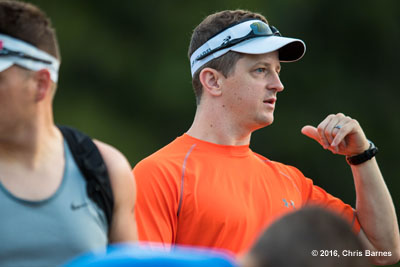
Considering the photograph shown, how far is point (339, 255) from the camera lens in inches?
73.4

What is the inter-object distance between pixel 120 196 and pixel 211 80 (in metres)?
1.40

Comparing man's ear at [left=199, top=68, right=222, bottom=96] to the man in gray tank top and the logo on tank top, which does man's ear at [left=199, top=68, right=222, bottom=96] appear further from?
the logo on tank top

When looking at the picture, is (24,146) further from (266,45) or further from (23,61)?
(266,45)

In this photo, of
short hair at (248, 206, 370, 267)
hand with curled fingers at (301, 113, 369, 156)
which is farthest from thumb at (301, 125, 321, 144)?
short hair at (248, 206, 370, 267)

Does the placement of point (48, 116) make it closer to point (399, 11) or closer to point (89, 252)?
point (89, 252)

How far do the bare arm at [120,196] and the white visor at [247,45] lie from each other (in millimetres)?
1309

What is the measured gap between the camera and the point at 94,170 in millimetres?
2887

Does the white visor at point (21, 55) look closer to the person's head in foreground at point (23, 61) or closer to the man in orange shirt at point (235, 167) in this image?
the person's head in foreground at point (23, 61)

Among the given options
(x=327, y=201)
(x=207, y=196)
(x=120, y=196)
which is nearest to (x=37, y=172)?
(x=120, y=196)

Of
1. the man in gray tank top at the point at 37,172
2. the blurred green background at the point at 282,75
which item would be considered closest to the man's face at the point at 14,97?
the man in gray tank top at the point at 37,172

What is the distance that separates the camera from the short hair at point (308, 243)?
1.79 m

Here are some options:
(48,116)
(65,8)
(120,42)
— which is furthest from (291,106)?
(48,116)

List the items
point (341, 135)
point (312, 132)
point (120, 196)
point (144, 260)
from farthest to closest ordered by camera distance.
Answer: point (312, 132) < point (341, 135) < point (120, 196) < point (144, 260)

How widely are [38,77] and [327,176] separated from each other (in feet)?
29.8
